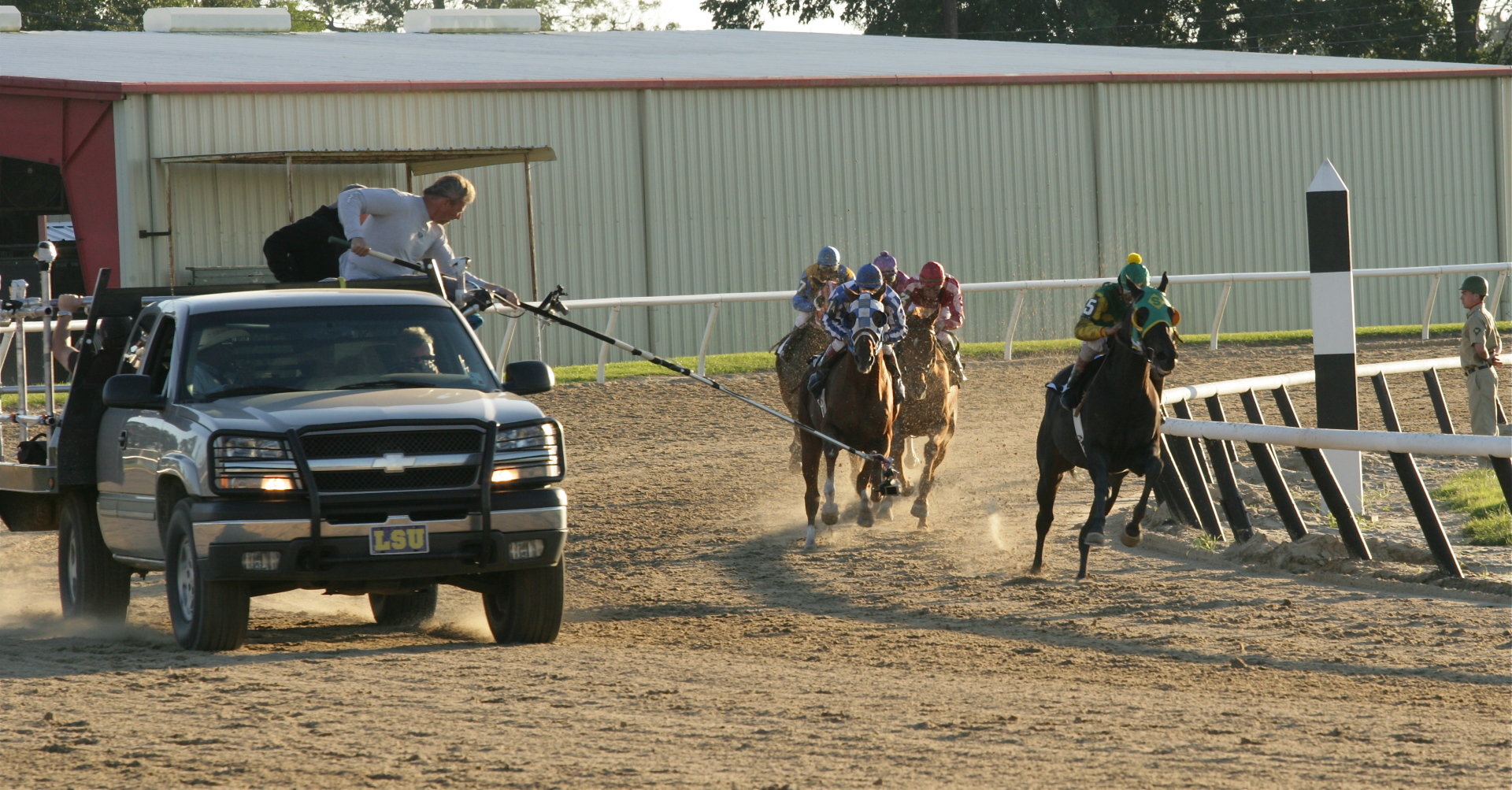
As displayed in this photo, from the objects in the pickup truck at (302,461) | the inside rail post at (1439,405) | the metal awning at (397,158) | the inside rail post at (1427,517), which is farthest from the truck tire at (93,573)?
the metal awning at (397,158)

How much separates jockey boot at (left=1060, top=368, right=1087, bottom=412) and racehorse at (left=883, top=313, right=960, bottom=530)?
276 centimetres

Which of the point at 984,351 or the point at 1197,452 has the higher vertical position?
the point at 984,351

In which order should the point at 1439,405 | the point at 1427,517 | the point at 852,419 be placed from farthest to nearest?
the point at 1439,405, the point at 852,419, the point at 1427,517

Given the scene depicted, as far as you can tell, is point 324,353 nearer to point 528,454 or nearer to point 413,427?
point 413,427

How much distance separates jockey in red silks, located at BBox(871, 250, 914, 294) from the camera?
14.6m

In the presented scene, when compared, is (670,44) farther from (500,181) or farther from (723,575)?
(723,575)

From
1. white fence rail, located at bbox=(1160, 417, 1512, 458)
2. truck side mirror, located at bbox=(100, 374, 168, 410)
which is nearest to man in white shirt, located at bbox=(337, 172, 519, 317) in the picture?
truck side mirror, located at bbox=(100, 374, 168, 410)

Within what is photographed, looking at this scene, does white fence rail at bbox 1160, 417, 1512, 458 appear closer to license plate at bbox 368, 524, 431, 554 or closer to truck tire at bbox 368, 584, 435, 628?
truck tire at bbox 368, 584, 435, 628

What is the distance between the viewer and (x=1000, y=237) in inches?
1110

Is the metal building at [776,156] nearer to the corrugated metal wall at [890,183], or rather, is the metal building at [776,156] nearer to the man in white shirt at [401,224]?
the corrugated metal wall at [890,183]

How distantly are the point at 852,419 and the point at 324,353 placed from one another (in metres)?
5.07

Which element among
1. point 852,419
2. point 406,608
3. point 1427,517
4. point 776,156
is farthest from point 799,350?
point 776,156

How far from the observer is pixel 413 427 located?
27.3 ft

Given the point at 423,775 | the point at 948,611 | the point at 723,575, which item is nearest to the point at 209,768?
the point at 423,775
